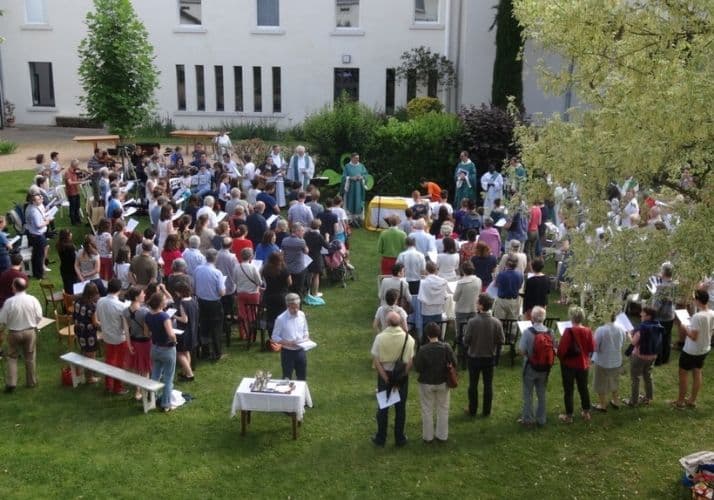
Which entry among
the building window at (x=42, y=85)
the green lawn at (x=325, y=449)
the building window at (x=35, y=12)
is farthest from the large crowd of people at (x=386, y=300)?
the building window at (x=35, y=12)

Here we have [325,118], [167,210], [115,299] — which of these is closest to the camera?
[115,299]

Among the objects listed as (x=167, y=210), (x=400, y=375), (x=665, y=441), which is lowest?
(x=665, y=441)

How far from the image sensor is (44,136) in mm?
33719

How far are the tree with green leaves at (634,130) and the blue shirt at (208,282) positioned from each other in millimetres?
5180

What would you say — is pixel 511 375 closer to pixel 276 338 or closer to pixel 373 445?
pixel 373 445

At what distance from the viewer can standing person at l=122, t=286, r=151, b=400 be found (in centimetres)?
1021

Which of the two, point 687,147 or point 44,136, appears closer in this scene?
point 687,147

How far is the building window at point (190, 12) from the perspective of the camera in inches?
1395

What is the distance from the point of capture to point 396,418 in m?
9.44

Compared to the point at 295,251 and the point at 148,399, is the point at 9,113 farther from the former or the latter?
the point at 148,399

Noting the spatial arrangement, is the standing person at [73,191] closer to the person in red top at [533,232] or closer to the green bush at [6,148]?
the green bush at [6,148]

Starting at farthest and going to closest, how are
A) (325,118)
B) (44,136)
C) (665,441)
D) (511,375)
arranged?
1. (44,136)
2. (325,118)
3. (511,375)
4. (665,441)

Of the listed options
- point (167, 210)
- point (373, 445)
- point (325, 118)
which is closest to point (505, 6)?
point (325, 118)

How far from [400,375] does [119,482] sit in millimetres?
3512
